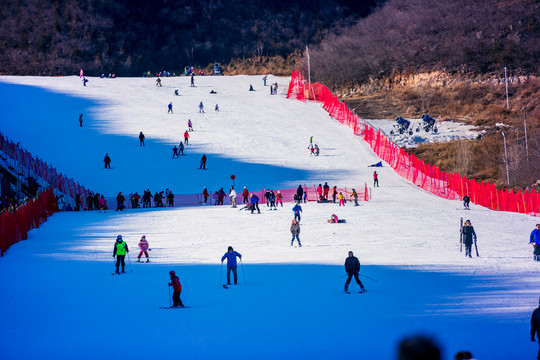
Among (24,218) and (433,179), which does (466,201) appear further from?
(24,218)

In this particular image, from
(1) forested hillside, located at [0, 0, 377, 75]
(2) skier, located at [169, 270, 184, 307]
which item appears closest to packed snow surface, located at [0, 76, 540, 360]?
Answer: (2) skier, located at [169, 270, 184, 307]

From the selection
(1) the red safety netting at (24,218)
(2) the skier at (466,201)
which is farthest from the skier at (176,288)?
(2) the skier at (466,201)

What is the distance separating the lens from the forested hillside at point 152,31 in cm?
9494

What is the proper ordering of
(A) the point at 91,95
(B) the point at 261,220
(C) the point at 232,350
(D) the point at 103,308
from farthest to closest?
(A) the point at 91,95 < (B) the point at 261,220 < (D) the point at 103,308 < (C) the point at 232,350

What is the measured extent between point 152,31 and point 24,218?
79.4 m

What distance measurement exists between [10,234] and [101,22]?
79.3 meters

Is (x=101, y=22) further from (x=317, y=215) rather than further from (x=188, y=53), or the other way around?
(x=317, y=215)

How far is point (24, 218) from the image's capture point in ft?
98.7

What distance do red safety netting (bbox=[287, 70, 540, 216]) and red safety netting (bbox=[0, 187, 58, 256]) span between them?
62.6 ft

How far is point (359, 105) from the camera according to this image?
2753 inches

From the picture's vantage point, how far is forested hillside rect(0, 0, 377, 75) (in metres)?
94.9

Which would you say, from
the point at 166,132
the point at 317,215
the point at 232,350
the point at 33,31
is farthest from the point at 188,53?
the point at 232,350

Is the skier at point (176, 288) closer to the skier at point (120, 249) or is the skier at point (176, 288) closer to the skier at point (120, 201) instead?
the skier at point (120, 249)

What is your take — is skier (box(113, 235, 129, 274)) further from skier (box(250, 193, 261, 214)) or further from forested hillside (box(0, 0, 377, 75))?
forested hillside (box(0, 0, 377, 75))
